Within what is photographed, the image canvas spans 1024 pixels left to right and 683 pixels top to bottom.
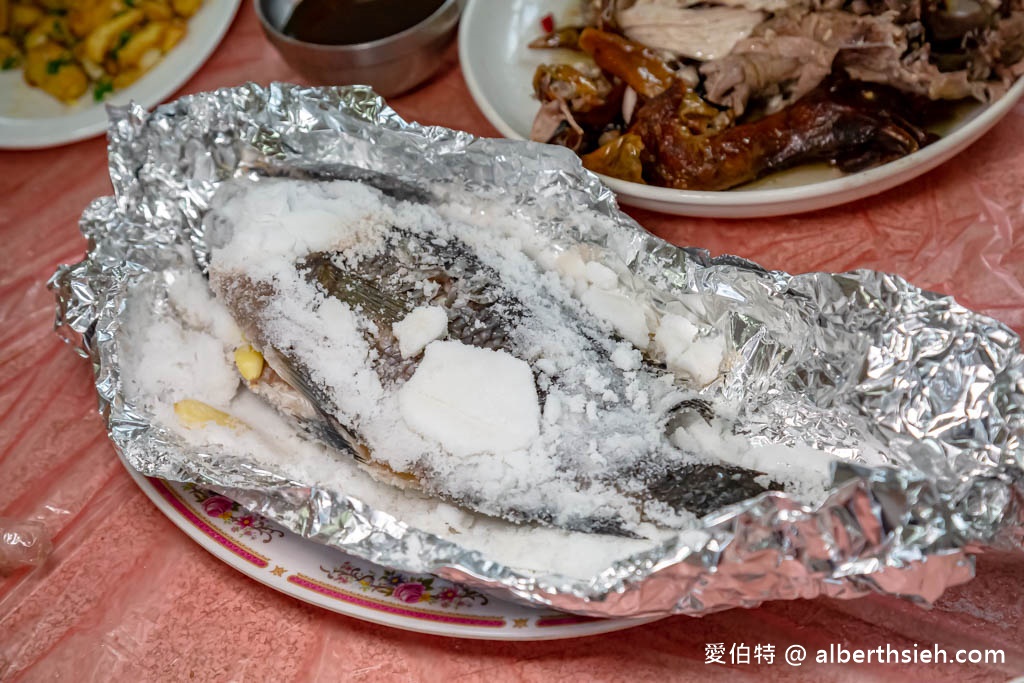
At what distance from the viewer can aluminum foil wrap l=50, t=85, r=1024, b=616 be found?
0.82 metres

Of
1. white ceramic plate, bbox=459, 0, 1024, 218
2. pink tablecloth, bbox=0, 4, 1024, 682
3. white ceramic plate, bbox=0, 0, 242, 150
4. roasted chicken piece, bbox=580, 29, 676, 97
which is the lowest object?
pink tablecloth, bbox=0, 4, 1024, 682

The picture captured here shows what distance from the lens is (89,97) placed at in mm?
1996

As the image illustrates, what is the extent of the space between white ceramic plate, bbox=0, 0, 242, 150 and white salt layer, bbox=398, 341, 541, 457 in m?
1.28

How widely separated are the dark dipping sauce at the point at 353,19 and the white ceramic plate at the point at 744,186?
5.9 inches

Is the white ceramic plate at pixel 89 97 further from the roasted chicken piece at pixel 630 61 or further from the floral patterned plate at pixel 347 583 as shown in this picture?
the floral patterned plate at pixel 347 583

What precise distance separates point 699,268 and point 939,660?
0.63m

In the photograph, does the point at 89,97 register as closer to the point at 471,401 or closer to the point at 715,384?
the point at 471,401

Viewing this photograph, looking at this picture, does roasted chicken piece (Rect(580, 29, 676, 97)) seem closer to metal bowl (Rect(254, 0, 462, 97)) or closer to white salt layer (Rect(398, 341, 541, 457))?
metal bowl (Rect(254, 0, 462, 97))

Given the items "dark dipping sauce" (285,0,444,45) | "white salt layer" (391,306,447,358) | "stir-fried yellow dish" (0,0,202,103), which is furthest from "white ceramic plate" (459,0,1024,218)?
"stir-fried yellow dish" (0,0,202,103)

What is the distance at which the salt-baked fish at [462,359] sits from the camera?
3.47ft

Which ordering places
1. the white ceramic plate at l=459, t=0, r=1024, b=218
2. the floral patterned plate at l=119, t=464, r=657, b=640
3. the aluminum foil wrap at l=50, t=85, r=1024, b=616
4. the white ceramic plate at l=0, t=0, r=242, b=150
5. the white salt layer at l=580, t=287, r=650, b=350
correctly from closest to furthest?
the aluminum foil wrap at l=50, t=85, r=1024, b=616 < the floral patterned plate at l=119, t=464, r=657, b=640 < the white salt layer at l=580, t=287, r=650, b=350 < the white ceramic plate at l=459, t=0, r=1024, b=218 < the white ceramic plate at l=0, t=0, r=242, b=150

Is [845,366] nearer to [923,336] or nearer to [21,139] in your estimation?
[923,336]

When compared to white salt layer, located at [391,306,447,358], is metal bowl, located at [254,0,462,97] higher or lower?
higher

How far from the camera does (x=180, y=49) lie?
6.68 ft
